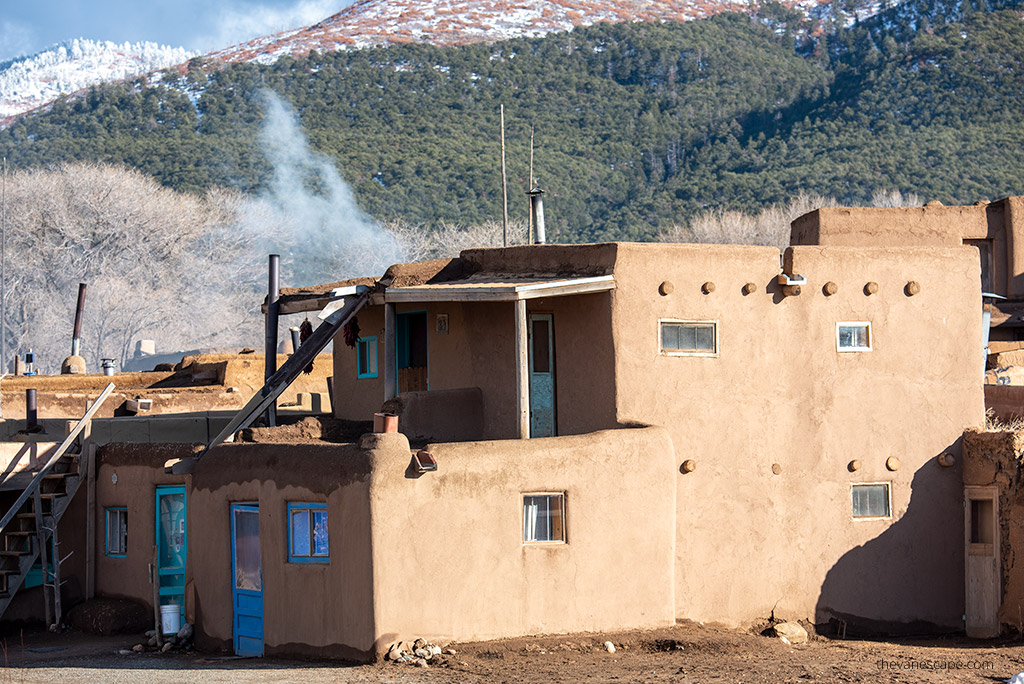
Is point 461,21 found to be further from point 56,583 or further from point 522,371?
point 522,371

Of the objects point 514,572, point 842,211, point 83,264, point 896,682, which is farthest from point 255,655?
point 83,264

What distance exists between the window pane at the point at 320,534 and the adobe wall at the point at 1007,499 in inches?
390

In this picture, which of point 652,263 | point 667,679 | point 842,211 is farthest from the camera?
point 842,211

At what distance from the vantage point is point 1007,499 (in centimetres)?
1880

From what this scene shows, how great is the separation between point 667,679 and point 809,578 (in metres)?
5.05

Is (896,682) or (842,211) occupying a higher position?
(842,211)

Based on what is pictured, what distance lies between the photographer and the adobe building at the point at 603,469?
1592 cm

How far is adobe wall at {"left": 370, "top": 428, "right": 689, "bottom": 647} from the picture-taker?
51.1 ft

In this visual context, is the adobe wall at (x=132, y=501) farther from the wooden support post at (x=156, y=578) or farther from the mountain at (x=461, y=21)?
the mountain at (x=461, y=21)

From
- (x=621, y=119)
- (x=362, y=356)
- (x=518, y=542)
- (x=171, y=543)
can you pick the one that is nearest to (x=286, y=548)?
(x=518, y=542)

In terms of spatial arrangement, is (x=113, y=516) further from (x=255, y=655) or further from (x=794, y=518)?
(x=794, y=518)

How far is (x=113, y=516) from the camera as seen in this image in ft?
64.8

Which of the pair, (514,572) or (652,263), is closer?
(514,572)

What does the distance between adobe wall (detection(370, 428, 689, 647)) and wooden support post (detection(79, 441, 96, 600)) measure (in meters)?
6.44
